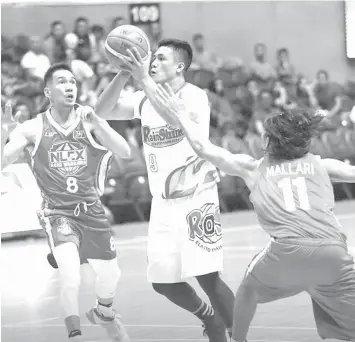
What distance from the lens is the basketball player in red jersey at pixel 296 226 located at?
5.55m

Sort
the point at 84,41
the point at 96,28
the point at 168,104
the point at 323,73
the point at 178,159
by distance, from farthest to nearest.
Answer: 1. the point at 323,73
2. the point at 96,28
3. the point at 84,41
4. the point at 178,159
5. the point at 168,104

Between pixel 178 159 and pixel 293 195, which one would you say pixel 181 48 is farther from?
pixel 293 195

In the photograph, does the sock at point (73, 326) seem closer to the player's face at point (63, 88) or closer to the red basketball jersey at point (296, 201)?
the player's face at point (63, 88)

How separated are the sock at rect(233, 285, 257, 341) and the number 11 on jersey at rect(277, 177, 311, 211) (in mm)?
492

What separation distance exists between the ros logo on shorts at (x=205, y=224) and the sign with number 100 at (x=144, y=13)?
9.13 metres

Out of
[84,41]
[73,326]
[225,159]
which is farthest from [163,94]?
[84,41]

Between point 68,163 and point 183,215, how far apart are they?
3.02ft

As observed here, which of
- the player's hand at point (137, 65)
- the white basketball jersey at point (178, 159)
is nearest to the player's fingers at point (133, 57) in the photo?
the player's hand at point (137, 65)

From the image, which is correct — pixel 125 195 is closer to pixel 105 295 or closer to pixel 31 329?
pixel 31 329

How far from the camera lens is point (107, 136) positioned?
22.6ft

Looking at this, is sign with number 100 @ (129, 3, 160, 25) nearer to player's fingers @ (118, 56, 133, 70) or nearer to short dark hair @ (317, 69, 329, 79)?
short dark hair @ (317, 69, 329, 79)

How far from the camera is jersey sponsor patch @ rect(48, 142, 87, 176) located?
7.08 meters

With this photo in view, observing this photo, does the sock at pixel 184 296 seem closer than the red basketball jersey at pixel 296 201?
No

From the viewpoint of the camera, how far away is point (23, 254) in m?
12.3
